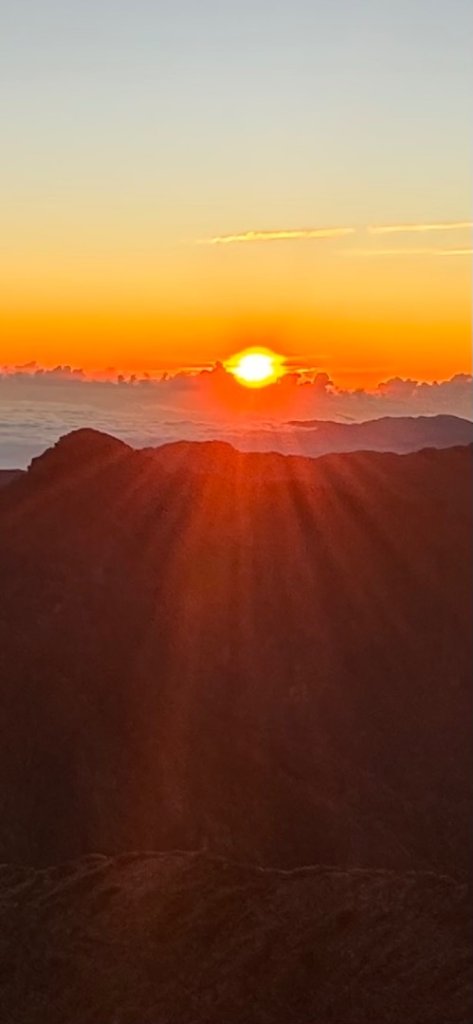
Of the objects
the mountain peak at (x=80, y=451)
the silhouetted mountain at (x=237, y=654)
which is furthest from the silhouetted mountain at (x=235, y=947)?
the mountain peak at (x=80, y=451)

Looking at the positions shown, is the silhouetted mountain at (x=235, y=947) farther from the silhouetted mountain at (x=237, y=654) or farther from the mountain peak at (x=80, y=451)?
the mountain peak at (x=80, y=451)

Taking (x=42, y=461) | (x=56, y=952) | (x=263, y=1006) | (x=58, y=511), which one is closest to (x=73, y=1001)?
(x=56, y=952)

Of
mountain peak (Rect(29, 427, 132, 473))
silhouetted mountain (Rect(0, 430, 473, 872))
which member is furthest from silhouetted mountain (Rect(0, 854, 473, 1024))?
mountain peak (Rect(29, 427, 132, 473))

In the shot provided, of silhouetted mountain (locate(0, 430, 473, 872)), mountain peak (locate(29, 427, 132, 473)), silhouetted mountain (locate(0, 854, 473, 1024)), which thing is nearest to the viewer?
silhouetted mountain (locate(0, 854, 473, 1024))

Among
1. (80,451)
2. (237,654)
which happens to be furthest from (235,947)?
(80,451)

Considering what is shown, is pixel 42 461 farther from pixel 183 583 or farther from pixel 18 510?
pixel 183 583

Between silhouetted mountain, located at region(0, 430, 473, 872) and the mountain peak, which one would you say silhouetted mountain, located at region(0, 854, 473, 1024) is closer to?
silhouetted mountain, located at region(0, 430, 473, 872)
